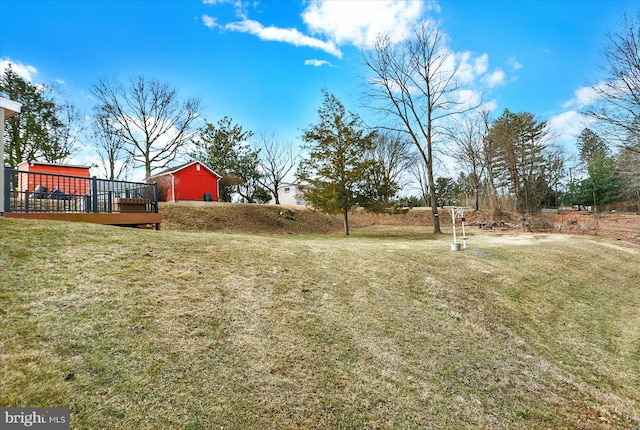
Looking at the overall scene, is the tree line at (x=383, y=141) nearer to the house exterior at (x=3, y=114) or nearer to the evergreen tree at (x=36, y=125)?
the evergreen tree at (x=36, y=125)

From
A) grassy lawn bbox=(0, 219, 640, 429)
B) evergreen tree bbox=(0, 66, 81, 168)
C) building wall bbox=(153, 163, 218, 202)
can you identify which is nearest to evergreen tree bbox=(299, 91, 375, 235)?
grassy lawn bbox=(0, 219, 640, 429)

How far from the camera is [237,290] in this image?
157 inches

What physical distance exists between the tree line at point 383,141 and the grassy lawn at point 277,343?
10151 millimetres

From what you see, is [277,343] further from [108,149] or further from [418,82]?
[108,149]

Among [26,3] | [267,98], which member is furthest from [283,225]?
[26,3]

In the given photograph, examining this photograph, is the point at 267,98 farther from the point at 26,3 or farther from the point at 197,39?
the point at 26,3

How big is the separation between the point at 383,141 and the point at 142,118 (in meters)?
22.4

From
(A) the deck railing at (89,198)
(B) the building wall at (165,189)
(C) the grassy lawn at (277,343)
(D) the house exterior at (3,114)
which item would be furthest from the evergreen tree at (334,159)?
(B) the building wall at (165,189)

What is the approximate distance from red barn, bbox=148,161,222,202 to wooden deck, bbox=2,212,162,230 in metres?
13.4

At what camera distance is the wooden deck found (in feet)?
21.0

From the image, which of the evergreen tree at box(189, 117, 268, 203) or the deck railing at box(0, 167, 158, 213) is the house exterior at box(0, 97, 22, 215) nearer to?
the deck railing at box(0, 167, 158, 213)

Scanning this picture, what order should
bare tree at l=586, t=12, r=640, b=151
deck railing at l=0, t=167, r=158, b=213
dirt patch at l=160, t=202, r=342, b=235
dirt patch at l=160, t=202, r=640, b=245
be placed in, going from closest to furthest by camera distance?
1. deck railing at l=0, t=167, r=158, b=213
2. bare tree at l=586, t=12, r=640, b=151
3. dirt patch at l=160, t=202, r=342, b=235
4. dirt patch at l=160, t=202, r=640, b=245

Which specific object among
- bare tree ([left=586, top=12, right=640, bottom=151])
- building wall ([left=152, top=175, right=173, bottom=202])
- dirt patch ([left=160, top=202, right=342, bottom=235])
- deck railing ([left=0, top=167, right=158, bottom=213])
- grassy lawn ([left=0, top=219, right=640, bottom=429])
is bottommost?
grassy lawn ([left=0, top=219, right=640, bottom=429])

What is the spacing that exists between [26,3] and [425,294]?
12.5 meters
